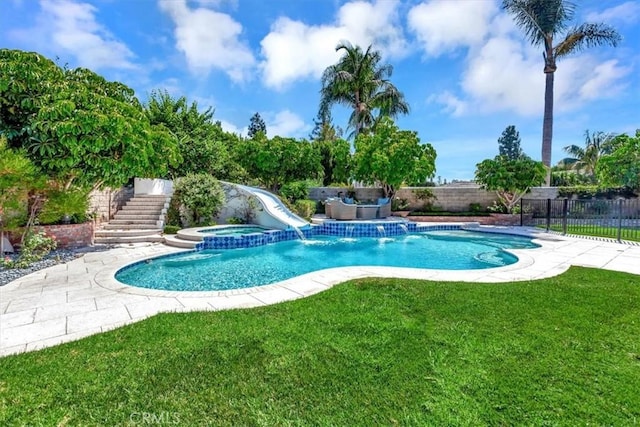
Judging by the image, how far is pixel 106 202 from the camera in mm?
12039

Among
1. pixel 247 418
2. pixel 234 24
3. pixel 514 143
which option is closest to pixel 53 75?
pixel 234 24

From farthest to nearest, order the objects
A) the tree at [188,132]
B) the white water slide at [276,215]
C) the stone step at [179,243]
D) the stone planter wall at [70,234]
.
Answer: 1. the tree at [188,132]
2. the white water slide at [276,215]
3. the stone step at [179,243]
4. the stone planter wall at [70,234]

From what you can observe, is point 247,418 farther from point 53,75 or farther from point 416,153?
point 416,153

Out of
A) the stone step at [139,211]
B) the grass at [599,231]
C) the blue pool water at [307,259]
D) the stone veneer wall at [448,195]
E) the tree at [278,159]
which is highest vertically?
the tree at [278,159]

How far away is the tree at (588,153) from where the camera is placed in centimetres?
3516

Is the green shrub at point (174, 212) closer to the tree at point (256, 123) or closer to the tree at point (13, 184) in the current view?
the tree at point (13, 184)

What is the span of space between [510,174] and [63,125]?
1640 centimetres

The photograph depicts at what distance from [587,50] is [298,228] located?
72.6 ft

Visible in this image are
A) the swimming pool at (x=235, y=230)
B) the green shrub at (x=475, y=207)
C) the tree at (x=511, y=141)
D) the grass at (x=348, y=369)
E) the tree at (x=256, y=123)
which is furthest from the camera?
the tree at (x=511, y=141)

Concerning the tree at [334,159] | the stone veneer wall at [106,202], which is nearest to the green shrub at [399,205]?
the tree at [334,159]

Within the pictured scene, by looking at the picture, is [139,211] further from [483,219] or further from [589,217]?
[589,217]

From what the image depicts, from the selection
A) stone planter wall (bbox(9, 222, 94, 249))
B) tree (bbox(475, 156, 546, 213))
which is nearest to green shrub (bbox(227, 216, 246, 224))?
stone planter wall (bbox(9, 222, 94, 249))

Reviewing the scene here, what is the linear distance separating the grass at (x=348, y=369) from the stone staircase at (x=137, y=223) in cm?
771

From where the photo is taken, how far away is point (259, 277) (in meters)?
6.59
